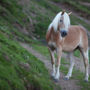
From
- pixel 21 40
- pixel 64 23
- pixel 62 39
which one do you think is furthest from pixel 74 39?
pixel 21 40

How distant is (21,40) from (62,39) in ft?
32.4

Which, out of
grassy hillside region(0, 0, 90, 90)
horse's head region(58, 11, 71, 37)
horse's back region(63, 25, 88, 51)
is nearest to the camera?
grassy hillside region(0, 0, 90, 90)

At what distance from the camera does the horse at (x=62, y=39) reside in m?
11.0

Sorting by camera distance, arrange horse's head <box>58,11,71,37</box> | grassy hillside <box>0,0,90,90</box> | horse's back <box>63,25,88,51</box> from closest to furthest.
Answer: grassy hillside <box>0,0,90,90</box>, horse's head <box>58,11,71,37</box>, horse's back <box>63,25,88,51</box>

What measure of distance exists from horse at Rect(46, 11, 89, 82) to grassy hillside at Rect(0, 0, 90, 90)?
767 mm

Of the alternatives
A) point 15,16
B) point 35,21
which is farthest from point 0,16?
point 35,21

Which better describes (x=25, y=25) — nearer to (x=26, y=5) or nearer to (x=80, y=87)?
(x=26, y=5)

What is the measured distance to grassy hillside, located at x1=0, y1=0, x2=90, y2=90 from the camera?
830 centimetres

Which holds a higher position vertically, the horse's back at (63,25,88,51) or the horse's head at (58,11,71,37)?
the horse's head at (58,11,71,37)

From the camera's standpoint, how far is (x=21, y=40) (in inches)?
833

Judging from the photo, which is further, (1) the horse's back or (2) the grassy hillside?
(1) the horse's back

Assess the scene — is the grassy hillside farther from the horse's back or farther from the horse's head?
the horse's head

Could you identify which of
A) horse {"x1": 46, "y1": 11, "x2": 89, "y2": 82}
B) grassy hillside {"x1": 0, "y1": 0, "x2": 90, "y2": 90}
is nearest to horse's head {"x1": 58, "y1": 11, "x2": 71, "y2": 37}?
horse {"x1": 46, "y1": 11, "x2": 89, "y2": 82}

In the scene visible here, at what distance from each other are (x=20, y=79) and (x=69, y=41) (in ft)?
13.9
